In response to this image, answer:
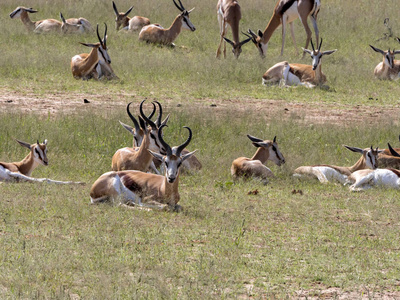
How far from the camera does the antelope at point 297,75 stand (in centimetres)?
1480

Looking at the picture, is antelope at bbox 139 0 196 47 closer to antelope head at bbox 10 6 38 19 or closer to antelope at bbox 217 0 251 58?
antelope at bbox 217 0 251 58

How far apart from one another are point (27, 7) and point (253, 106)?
10.8 metres

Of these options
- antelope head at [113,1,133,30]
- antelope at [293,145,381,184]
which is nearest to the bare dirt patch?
antelope at [293,145,381,184]

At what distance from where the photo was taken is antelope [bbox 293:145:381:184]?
925 centimetres

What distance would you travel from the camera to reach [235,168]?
9305mm

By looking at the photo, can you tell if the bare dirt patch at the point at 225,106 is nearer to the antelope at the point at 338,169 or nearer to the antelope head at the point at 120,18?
the antelope at the point at 338,169

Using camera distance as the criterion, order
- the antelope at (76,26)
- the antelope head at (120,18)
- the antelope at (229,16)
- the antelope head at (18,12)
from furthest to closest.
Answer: the antelope head at (120,18) < the antelope head at (18,12) < the antelope at (76,26) < the antelope at (229,16)

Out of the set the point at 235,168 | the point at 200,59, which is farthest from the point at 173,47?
the point at 235,168

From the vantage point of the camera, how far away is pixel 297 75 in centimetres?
1519

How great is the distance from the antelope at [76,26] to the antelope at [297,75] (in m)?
6.17

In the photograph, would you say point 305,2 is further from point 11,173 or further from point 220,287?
point 220,287

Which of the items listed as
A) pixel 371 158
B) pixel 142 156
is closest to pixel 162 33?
pixel 371 158

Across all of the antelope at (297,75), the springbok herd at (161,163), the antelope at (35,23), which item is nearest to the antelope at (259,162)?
the springbok herd at (161,163)

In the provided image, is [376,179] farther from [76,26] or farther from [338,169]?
[76,26]
